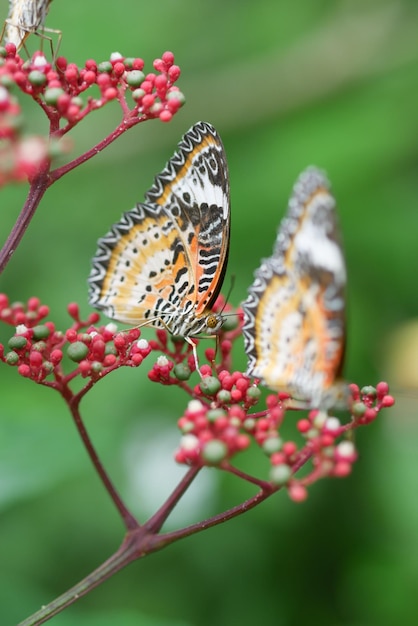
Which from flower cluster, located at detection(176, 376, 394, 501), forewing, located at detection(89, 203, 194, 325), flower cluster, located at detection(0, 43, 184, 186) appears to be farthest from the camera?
forewing, located at detection(89, 203, 194, 325)

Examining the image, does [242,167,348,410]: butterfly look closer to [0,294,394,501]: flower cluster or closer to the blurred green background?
[0,294,394,501]: flower cluster

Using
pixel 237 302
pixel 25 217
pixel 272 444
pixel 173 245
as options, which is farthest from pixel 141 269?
pixel 237 302

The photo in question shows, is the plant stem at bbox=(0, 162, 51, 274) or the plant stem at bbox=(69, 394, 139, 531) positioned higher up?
the plant stem at bbox=(0, 162, 51, 274)

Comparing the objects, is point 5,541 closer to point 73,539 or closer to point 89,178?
point 73,539

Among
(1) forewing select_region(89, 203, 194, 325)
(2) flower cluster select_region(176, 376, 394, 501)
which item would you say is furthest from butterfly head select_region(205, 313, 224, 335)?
(2) flower cluster select_region(176, 376, 394, 501)

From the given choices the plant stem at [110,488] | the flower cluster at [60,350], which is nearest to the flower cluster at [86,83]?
the flower cluster at [60,350]

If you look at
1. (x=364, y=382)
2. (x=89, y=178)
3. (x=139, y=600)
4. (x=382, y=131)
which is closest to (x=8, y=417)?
(x=139, y=600)

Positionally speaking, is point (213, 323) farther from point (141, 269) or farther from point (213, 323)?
point (141, 269)
